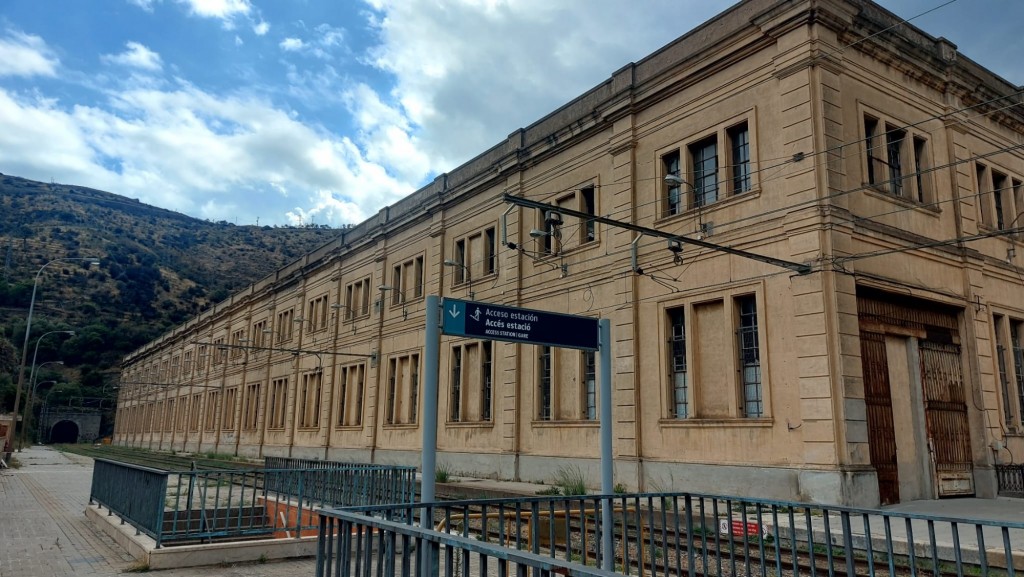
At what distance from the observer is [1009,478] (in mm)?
16188

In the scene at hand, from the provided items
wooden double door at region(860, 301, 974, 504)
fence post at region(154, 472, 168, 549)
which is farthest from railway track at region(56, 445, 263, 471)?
wooden double door at region(860, 301, 974, 504)

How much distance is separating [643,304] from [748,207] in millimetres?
3819

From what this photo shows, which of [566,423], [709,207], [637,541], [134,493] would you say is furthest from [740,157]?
[134,493]

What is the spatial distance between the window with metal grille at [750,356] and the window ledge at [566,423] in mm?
4834

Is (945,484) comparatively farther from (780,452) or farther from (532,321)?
(532,321)

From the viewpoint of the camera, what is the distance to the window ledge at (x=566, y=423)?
780 inches

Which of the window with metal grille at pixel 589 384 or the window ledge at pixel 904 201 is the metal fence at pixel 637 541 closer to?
the window with metal grille at pixel 589 384

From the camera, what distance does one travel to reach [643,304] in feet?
61.2

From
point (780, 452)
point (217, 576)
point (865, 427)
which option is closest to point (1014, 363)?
point (865, 427)

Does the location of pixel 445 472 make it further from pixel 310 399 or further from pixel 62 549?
pixel 310 399

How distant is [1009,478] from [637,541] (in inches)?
562

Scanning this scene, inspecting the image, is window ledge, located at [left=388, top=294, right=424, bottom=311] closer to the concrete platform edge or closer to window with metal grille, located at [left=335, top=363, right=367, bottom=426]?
window with metal grille, located at [left=335, top=363, right=367, bottom=426]

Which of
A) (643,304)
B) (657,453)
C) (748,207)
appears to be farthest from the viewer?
(643,304)

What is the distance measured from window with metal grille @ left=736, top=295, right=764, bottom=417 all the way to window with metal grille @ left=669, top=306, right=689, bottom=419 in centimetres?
152
